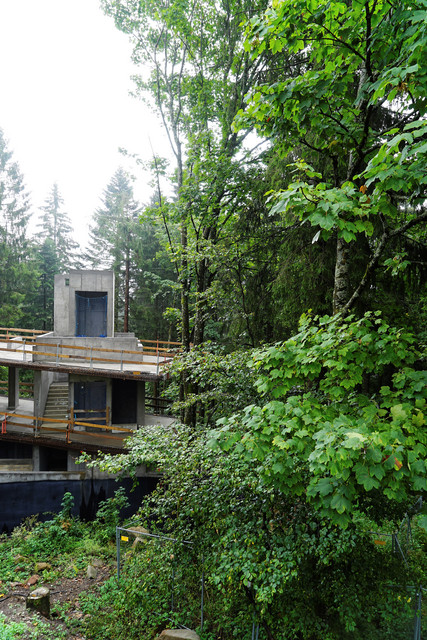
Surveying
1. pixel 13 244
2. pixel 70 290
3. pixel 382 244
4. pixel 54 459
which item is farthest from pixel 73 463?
pixel 13 244

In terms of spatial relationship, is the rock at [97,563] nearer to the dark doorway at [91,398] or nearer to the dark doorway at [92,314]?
the dark doorway at [91,398]

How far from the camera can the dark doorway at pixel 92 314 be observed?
57.8 feet

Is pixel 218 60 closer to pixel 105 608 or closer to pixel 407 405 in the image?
pixel 407 405

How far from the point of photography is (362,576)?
4.59 meters

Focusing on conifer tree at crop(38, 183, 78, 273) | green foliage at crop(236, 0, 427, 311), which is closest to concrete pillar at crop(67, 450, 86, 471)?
green foliage at crop(236, 0, 427, 311)

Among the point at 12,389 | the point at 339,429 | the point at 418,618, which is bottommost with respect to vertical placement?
the point at 418,618

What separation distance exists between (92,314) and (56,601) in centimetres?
1251

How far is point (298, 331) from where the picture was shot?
6.42 meters

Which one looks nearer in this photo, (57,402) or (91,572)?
(91,572)

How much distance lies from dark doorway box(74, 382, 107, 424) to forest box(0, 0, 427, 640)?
274 inches

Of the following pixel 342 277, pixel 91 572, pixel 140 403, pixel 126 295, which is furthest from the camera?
pixel 126 295

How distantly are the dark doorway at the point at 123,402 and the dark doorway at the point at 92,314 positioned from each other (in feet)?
12.1

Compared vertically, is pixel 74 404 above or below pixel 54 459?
above

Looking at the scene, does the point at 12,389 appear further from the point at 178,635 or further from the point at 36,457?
the point at 178,635
